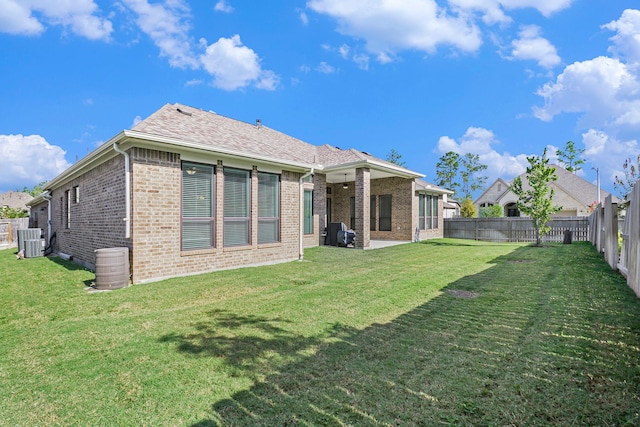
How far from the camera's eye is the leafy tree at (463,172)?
5197 centimetres

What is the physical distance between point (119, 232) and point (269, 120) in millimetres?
10509

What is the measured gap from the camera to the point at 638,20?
34.9 ft

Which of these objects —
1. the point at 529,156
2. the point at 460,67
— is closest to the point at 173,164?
the point at 529,156

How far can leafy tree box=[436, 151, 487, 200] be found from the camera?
52.0 m

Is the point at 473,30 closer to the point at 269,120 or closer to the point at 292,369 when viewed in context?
the point at 269,120

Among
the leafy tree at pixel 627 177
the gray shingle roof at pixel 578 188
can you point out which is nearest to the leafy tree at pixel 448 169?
the gray shingle roof at pixel 578 188

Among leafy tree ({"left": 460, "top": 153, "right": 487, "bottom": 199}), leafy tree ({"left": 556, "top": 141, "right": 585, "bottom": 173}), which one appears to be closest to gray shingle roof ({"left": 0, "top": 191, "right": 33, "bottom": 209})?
leafy tree ({"left": 460, "top": 153, "right": 487, "bottom": 199})

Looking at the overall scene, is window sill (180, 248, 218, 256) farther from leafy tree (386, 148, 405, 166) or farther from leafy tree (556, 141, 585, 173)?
leafy tree (556, 141, 585, 173)

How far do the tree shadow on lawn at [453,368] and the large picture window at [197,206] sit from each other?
3.55 meters

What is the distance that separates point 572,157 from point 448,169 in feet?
53.6

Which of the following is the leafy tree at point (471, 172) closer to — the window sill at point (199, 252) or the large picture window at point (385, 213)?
the large picture window at point (385, 213)

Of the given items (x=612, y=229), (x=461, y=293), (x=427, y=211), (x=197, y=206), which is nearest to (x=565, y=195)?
(x=427, y=211)

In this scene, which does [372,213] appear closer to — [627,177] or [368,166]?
[368,166]

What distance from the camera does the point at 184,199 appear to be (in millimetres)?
7605
